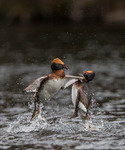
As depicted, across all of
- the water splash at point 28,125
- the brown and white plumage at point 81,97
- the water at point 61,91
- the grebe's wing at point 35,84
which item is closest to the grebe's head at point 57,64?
the grebe's wing at point 35,84

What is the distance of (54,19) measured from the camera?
46.9 m

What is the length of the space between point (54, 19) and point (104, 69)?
873 inches

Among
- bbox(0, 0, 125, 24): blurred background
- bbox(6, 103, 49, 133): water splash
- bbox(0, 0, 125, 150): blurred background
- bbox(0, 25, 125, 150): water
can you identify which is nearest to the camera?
bbox(0, 25, 125, 150): water

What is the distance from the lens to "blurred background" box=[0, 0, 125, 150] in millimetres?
12896

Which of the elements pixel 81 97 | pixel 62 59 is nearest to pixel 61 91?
pixel 81 97

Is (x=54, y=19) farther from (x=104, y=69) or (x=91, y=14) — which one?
(x=104, y=69)

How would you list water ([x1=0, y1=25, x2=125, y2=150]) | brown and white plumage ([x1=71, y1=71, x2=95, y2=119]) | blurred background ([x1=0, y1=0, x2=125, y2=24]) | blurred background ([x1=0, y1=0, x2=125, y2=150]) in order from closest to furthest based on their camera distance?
water ([x1=0, y1=25, x2=125, y2=150]) < blurred background ([x1=0, y1=0, x2=125, y2=150]) < brown and white plumage ([x1=71, y1=71, x2=95, y2=119]) < blurred background ([x1=0, y1=0, x2=125, y2=24])

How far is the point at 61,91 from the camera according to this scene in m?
20.0

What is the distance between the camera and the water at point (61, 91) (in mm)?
12523

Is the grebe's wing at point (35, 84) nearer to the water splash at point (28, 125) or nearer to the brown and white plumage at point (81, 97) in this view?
the brown and white plumage at point (81, 97)

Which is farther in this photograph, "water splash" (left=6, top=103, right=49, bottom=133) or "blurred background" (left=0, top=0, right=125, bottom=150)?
"water splash" (left=6, top=103, right=49, bottom=133)

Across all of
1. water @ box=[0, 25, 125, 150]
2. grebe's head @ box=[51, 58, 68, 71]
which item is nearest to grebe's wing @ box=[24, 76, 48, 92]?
grebe's head @ box=[51, 58, 68, 71]

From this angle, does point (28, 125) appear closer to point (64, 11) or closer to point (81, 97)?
point (81, 97)

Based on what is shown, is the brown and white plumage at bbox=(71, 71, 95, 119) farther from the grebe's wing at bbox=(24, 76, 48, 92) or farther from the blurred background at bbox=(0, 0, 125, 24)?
the blurred background at bbox=(0, 0, 125, 24)
